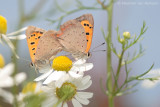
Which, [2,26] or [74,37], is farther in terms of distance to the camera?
[74,37]

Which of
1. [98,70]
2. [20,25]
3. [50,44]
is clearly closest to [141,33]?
[50,44]

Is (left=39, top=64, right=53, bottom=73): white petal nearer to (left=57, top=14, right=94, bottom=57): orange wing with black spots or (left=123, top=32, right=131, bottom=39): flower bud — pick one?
(left=57, top=14, right=94, bottom=57): orange wing with black spots

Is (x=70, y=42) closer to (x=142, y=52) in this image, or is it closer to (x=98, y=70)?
(x=142, y=52)

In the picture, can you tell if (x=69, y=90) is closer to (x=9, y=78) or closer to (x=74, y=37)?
(x=74, y=37)

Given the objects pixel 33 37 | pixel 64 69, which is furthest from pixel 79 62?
pixel 33 37

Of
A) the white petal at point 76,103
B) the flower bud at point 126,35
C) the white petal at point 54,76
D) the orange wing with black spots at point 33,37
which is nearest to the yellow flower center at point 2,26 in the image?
the orange wing with black spots at point 33,37

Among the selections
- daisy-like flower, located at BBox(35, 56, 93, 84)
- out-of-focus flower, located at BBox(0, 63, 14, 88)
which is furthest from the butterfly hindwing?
out-of-focus flower, located at BBox(0, 63, 14, 88)
